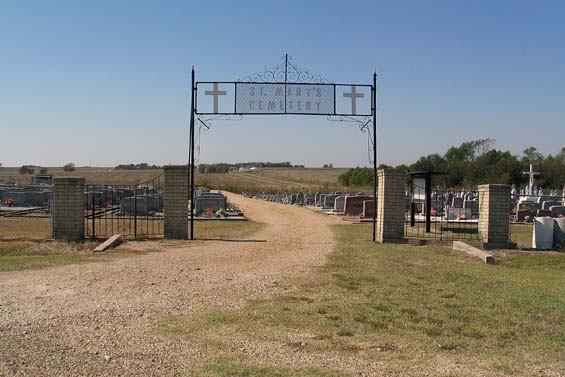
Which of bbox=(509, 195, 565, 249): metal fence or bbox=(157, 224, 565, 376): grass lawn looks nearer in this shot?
bbox=(157, 224, 565, 376): grass lawn

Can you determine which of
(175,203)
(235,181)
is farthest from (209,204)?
(235,181)

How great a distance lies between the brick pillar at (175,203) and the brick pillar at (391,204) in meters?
5.33

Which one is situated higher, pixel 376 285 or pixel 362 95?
pixel 362 95

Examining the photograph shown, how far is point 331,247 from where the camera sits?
14555 millimetres

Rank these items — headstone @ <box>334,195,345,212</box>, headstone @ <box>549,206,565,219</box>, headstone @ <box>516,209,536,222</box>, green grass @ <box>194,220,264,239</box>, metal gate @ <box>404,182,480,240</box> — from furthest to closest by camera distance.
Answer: headstone @ <box>334,195,345,212</box>, headstone @ <box>516,209,536,222</box>, headstone @ <box>549,206,565,219</box>, metal gate @ <box>404,182,480,240</box>, green grass @ <box>194,220,264,239</box>

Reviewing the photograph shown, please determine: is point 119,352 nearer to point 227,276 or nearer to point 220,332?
point 220,332

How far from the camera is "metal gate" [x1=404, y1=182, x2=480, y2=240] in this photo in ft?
62.0

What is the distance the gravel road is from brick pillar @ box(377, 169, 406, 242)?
107 inches

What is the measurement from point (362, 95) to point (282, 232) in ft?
17.6

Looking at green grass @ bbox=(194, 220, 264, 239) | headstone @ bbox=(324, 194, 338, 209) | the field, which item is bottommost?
green grass @ bbox=(194, 220, 264, 239)

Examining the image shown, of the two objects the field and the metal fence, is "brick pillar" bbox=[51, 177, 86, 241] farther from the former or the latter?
the field

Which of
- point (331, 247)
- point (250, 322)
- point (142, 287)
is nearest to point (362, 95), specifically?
point (331, 247)

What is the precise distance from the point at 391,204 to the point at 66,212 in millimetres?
8515

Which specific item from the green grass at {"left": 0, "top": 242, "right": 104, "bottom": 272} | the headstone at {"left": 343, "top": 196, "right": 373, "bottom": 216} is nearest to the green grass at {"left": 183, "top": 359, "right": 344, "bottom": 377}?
the green grass at {"left": 0, "top": 242, "right": 104, "bottom": 272}
